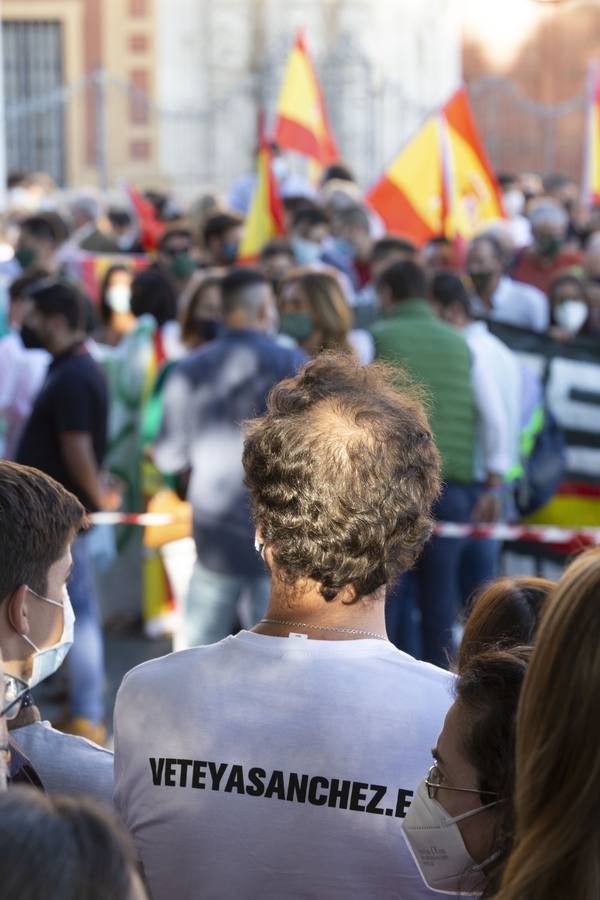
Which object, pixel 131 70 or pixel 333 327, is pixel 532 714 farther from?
pixel 131 70

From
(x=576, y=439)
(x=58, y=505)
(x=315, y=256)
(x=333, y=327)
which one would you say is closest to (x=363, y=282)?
(x=315, y=256)

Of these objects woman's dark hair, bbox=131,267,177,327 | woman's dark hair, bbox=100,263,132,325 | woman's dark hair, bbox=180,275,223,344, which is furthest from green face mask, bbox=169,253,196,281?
woman's dark hair, bbox=180,275,223,344

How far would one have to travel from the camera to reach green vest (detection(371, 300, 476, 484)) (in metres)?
6.08

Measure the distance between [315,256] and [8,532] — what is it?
7722 millimetres

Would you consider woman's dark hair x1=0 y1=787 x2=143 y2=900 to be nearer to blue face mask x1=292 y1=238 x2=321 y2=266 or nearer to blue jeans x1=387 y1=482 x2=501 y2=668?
blue jeans x1=387 y1=482 x2=501 y2=668

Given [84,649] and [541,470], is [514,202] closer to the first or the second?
[541,470]

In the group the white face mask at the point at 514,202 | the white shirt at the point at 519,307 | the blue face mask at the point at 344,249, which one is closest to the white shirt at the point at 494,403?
the white shirt at the point at 519,307

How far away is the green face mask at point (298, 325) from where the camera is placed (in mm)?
6023

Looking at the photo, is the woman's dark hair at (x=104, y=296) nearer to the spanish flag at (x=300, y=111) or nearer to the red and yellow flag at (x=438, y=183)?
the red and yellow flag at (x=438, y=183)

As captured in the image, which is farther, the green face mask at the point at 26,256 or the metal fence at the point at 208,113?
the metal fence at the point at 208,113

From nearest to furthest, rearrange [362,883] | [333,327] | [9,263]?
[362,883] → [333,327] → [9,263]

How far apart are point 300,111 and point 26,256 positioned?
427 centimetres

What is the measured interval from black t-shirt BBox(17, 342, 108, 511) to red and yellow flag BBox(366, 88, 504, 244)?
528cm

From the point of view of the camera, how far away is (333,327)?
603 centimetres
